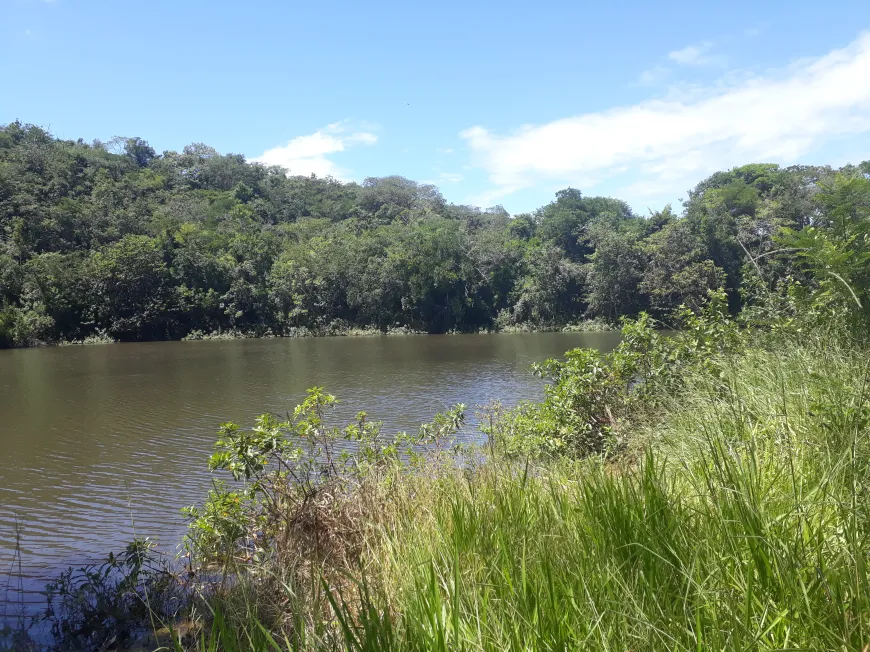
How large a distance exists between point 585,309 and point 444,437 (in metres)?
46.3

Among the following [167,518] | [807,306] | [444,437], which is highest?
[807,306]

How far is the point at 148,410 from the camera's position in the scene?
1739cm

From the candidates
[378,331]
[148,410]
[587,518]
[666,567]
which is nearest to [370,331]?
[378,331]

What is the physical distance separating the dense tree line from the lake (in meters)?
10.2

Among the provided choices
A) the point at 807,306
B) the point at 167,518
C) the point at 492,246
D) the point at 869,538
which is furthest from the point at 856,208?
the point at 492,246

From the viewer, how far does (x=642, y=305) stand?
156ft

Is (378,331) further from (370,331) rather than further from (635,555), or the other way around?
(635,555)

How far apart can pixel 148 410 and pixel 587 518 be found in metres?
17.3

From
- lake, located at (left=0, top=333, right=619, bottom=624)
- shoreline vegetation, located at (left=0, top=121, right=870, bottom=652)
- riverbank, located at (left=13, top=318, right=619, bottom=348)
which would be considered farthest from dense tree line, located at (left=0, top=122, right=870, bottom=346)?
shoreline vegetation, located at (left=0, top=121, right=870, bottom=652)

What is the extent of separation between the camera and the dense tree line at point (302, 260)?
44.6 metres

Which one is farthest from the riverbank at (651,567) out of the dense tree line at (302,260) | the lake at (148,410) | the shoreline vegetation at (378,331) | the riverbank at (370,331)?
the riverbank at (370,331)

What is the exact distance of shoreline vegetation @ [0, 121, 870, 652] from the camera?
1.71m

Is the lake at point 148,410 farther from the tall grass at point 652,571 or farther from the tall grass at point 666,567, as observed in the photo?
the tall grass at point 666,567

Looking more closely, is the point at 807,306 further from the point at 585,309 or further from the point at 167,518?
the point at 585,309
